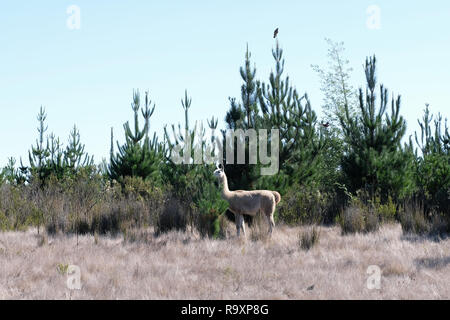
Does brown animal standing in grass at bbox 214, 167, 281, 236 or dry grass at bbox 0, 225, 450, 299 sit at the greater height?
brown animal standing in grass at bbox 214, 167, 281, 236

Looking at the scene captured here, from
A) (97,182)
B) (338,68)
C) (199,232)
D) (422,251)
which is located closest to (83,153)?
(97,182)

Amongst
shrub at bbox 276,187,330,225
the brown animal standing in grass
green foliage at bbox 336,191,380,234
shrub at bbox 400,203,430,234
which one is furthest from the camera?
shrub at bbox 276,187,330,225

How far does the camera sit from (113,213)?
11.1 meters

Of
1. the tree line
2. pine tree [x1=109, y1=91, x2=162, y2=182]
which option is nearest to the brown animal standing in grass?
the tree line

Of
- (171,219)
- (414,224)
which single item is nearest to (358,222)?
(414,224)

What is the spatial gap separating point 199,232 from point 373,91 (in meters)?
7.88

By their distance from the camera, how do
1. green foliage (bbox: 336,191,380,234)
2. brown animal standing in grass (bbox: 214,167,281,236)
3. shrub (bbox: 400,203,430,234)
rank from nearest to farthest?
brown animal standing in grass (bbox: 214,167,281,236), shrub (bbox: 400,203,430,234), green foliage (bbox: 336,191,380,234)

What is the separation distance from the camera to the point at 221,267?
696 centimetres

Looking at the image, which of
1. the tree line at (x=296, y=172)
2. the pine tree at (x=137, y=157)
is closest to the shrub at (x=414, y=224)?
the tree line at (x=296, y=172)

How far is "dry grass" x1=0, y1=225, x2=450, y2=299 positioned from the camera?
565 centimetres

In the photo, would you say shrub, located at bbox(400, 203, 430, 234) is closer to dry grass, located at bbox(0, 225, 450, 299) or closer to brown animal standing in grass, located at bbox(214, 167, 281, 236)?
dry grass, located at bbox(0, 225, 450, 299)

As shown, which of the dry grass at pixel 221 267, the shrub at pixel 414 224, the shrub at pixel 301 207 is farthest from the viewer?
the shrub at pixel 301 207

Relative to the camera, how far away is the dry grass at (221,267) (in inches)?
223

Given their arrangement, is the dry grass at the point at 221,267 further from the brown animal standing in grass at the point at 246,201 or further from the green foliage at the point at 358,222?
the green foliage at the point at 358,222
